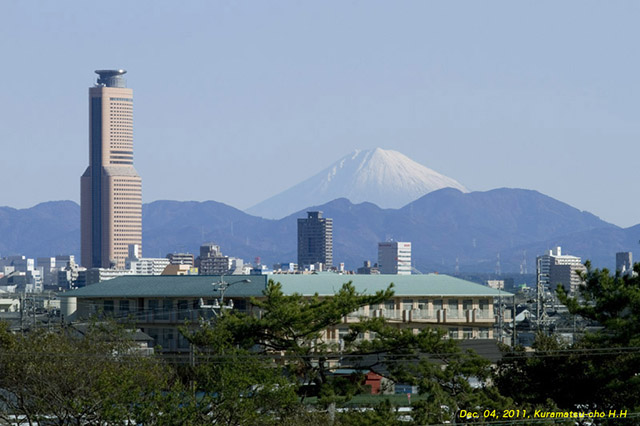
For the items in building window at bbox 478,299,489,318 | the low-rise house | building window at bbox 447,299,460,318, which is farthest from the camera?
building window at bbox 478,299,489,318

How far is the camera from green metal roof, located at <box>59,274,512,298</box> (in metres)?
101

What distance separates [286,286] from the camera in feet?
338

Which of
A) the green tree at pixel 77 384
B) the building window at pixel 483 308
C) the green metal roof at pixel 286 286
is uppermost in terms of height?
the green metal roof at pixel 286 286

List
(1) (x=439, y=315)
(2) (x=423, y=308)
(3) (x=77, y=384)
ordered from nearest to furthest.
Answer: (3) (x=77, y=384), (1) (x=439, y=315), (2) (x=423, y=308)

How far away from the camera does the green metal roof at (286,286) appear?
332ft

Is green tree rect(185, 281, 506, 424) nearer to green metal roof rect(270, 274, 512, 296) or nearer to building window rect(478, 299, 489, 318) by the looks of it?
green metal roof rect(270, 274, 512, 296)

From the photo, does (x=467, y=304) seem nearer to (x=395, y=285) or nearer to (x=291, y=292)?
(x=395, y=285)

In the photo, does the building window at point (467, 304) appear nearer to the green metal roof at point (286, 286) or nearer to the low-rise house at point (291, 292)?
the low-rise house at point (291, 292)

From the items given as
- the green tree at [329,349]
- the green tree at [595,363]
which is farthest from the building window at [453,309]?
the green tree at [595,363]

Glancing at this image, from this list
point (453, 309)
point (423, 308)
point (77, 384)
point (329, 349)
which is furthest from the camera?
point (453, 309)

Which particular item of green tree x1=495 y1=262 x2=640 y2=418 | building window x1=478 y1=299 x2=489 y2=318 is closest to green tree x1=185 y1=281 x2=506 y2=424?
green tree x1=495 y1=262 x2=640 y2=418

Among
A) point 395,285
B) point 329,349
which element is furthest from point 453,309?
point 329,349

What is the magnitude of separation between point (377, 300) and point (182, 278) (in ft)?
163

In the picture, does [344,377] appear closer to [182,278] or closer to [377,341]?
[377,341]
